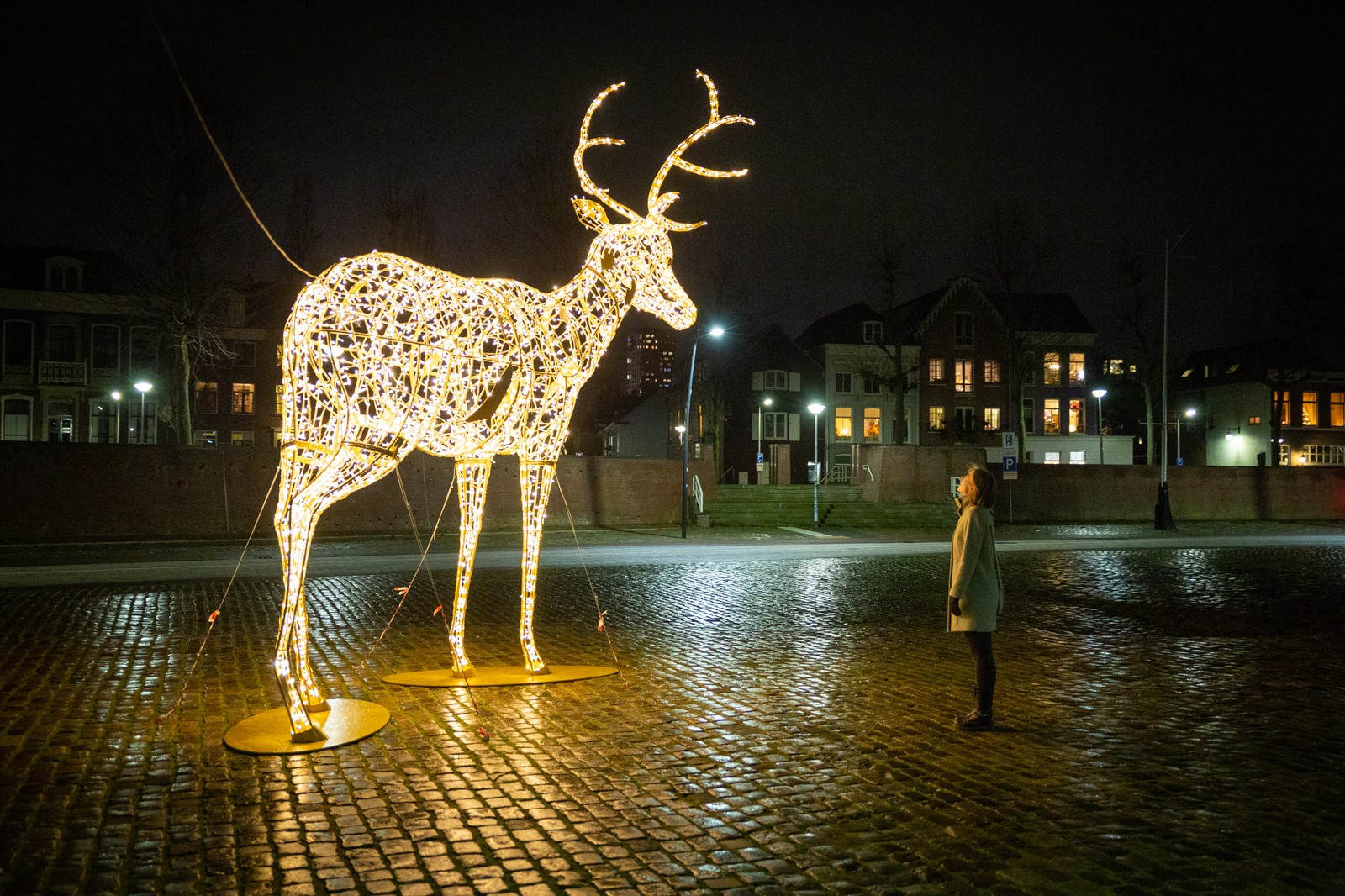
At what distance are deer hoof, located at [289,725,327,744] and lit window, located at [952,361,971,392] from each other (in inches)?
2074

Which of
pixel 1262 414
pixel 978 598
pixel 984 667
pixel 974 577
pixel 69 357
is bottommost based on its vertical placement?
pixel 984 667

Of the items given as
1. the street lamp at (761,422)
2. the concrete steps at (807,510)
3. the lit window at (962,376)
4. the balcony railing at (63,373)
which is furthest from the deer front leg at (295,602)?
the lit window at (962,376)

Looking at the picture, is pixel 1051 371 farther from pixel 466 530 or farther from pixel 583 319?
pixel 466 530

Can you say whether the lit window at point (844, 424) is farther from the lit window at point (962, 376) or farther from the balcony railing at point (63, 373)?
the balcony railing at point (63, 373)

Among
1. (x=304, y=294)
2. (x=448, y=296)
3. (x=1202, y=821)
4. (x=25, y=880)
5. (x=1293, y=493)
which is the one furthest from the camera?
(x=1293, y=493)

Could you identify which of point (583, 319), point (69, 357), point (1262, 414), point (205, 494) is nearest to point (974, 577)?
point (583, 319)

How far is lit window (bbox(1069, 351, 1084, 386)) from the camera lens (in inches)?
2279

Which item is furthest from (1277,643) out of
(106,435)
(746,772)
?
(106,435)

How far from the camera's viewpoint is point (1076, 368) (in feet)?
190

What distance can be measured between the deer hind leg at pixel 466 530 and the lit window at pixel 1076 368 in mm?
55614

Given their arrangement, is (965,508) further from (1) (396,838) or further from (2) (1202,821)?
(1) (396,838)

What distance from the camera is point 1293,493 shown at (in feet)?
131

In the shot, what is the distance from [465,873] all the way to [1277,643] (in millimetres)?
9786

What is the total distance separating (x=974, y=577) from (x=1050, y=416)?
54.6 meters
